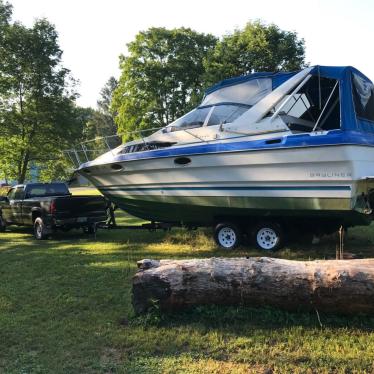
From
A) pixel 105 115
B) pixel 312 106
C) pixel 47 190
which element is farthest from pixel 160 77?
pixel 105 115

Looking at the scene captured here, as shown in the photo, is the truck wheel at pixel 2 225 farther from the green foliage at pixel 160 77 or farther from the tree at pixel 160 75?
the tree at pixel 160 75

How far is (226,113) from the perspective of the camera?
10.7 metres

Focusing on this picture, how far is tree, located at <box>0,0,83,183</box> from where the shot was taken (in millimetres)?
22703

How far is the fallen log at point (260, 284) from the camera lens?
17.0 ft

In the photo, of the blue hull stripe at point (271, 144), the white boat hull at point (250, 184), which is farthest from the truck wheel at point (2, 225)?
the blue hull stripe at point (271, 144)

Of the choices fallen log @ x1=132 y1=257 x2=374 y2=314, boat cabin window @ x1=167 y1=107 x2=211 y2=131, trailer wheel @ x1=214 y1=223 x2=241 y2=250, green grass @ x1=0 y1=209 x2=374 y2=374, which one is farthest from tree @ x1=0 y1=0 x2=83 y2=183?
fallen log @ x1=132 y1=257 x2=374 y2=314

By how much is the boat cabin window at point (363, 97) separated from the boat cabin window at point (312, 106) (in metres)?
0.35

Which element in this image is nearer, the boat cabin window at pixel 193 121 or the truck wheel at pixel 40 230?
the boat cabin window at pixel 193 121

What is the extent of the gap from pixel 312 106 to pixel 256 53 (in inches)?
706

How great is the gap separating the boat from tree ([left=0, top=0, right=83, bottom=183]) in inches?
498

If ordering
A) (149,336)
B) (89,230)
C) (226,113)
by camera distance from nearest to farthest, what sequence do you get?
(149,336) < (226,113) < (89,230)

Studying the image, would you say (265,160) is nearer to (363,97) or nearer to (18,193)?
(363,97)

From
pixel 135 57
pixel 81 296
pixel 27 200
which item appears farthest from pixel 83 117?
pixel 81 296

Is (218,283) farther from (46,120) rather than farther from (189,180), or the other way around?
(46,120)
